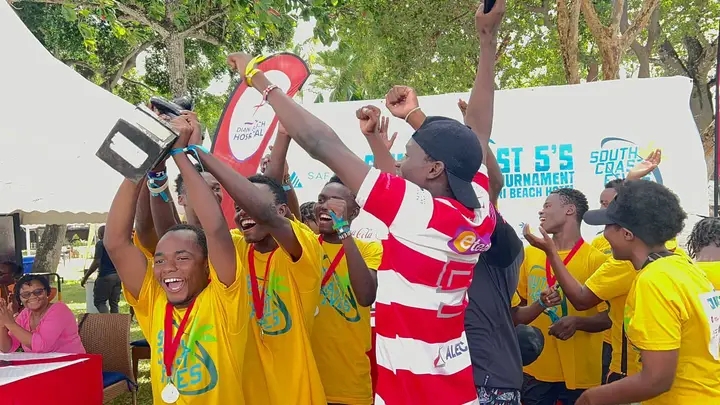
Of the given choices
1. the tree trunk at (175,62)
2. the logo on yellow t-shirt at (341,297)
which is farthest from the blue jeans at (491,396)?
the tree trunk at (175,62)

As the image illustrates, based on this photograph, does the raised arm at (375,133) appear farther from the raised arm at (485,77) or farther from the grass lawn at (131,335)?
the grass lawn at (131,335)

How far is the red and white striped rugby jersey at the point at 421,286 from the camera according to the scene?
6.51ft

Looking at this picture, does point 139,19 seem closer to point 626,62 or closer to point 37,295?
point 37,295

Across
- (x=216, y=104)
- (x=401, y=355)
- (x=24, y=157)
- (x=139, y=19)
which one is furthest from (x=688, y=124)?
(x=216, y=104)

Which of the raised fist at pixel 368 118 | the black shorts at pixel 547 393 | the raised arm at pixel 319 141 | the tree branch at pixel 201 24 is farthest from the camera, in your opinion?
the tree branch at pixel 201 24

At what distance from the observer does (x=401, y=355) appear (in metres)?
2.10

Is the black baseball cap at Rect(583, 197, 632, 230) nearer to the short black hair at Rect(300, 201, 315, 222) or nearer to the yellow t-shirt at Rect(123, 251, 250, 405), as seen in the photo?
the yellow t-shirt at Rect(123, 251, 250, 405)

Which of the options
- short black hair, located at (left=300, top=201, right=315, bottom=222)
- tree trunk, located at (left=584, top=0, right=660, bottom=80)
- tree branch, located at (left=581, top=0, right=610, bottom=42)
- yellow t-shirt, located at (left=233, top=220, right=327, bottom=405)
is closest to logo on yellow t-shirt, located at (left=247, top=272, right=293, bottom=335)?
yellow t-shirt, located at (left=233, top=220, right=327, bottom=405)

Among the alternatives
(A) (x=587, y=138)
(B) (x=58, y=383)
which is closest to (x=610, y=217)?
(B) (x=58, y=383)

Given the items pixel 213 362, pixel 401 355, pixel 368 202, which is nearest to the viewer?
pixel 368 202

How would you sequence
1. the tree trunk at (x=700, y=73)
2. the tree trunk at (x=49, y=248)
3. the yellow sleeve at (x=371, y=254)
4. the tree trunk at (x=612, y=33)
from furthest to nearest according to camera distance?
A: the tree trunk at (x=700, y=73) → the tree trunk at (x=612, y=33) → the tree trunk at (x=49, y=248) → the yellow sleeve at (x=371, y=254)

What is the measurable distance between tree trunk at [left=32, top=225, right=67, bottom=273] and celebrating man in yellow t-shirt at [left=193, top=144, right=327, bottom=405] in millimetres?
8917

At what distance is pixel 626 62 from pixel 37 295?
918 inches

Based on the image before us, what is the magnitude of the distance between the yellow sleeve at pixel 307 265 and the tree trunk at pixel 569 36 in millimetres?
9372
